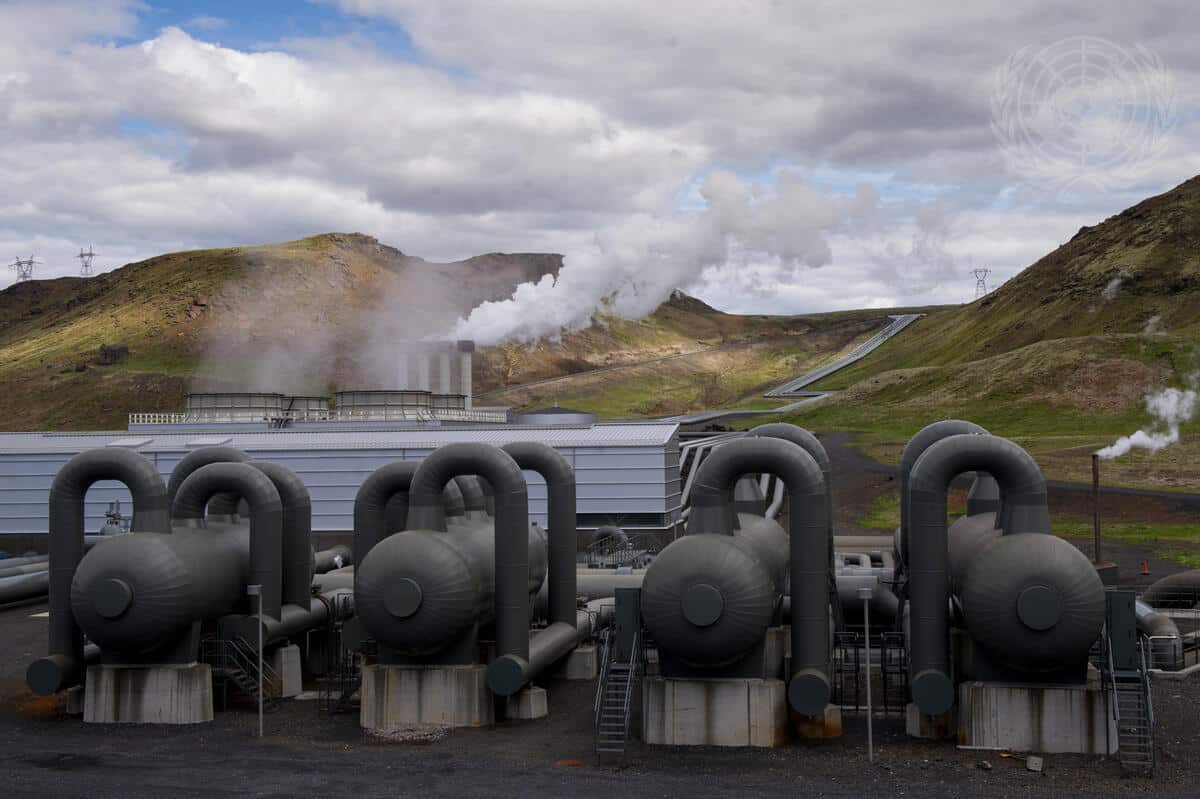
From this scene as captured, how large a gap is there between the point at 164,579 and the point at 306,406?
75.4 metres

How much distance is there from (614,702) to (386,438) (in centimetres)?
4287

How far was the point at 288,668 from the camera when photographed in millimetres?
40062

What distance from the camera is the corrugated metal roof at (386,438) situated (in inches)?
2761

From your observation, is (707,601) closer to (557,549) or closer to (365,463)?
(557,549)

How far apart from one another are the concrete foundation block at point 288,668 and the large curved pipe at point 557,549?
8.99 metres

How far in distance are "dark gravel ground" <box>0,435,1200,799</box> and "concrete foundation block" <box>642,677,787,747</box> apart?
604mm

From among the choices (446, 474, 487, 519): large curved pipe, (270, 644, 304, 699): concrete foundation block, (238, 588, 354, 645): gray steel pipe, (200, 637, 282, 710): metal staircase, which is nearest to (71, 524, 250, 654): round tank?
(200, 637, 282, 710): metal staircase

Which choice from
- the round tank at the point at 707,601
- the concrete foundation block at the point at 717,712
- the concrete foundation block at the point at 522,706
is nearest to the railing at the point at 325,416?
the concrete foundation block at the point at 522,706

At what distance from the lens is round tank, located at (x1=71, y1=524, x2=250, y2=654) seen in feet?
112

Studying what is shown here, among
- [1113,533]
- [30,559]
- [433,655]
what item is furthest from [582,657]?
[1113,533]

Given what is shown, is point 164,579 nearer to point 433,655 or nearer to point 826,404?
point 433,655

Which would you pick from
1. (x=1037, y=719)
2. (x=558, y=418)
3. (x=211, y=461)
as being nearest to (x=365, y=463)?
(x=558, y=418)

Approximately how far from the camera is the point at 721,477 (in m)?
33.4

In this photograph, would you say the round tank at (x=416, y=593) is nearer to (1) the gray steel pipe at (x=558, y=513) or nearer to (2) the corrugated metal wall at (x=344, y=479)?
(1) the gray steel pipe at (x=558, y=513)
